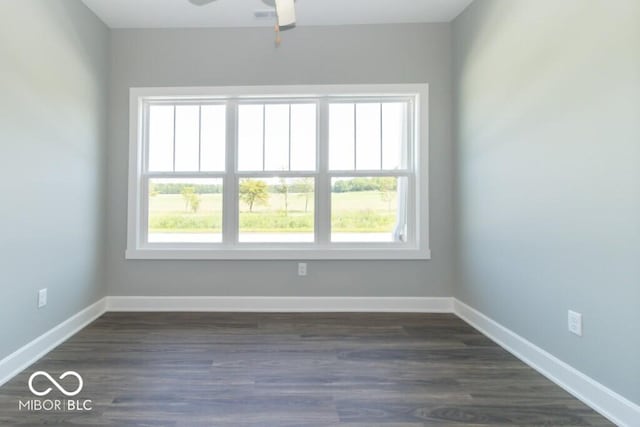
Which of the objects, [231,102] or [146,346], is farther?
[231,102]

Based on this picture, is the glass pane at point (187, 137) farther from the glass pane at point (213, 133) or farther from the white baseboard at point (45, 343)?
the white baseboard at point (45, 343)

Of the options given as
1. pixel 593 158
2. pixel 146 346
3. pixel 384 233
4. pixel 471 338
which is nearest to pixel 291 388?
pixel 146 346

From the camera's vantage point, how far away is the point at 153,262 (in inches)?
123

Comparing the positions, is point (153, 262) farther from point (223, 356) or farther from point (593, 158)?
point (593, 158)

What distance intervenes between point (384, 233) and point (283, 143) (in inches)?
52.9

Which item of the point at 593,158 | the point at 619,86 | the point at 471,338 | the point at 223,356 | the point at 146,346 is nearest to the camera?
the point at 619,86

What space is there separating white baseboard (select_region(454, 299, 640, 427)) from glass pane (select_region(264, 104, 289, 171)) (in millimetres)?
2270

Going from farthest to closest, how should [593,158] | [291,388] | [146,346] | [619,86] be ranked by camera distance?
[146,346], [291,388], [593,158], [619,86]

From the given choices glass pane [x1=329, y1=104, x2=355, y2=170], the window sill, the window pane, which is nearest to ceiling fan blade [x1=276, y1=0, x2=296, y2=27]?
glass pane [x1=329, y1=104, x2=355, y2=170]

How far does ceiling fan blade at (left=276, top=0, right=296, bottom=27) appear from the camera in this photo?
1.67 metres

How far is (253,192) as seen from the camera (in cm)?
324

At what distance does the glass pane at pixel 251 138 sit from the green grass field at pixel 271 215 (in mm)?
416

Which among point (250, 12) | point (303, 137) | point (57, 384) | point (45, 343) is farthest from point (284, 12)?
point (45, 343)

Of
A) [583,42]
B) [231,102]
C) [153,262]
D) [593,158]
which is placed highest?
[231,102]
